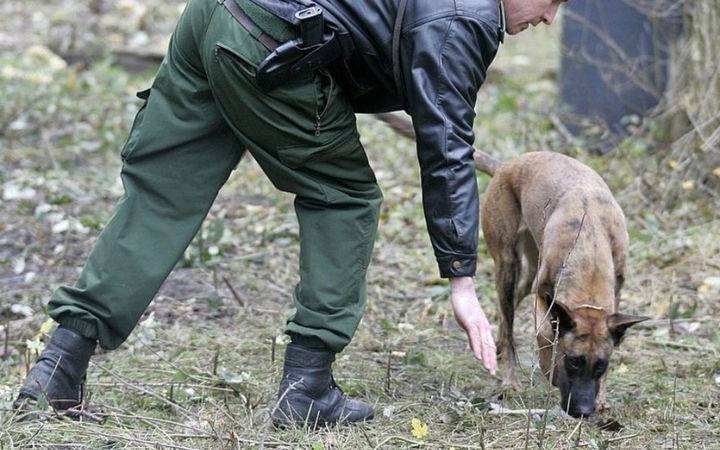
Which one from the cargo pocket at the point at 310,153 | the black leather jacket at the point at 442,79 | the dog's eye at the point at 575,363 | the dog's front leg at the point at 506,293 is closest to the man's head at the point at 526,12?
the black leather jacket at the point at 442,79

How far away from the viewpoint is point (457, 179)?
3764 millimetres

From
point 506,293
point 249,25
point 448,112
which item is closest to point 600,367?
point 506,293

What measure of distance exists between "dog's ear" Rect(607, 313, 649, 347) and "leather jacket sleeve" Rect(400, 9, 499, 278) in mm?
1150

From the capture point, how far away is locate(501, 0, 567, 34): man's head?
3.89 m

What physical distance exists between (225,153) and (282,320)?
1.74 meters

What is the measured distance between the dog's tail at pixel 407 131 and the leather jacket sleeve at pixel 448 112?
3.37ft

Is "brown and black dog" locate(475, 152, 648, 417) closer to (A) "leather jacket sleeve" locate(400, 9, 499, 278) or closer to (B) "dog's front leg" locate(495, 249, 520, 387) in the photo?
(B) "dog's front leg" locate(495, 249, 520, 387)

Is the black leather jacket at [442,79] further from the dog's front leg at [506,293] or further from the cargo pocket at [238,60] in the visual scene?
the dog's front leg at [506,293]

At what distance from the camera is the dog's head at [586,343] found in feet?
15.6

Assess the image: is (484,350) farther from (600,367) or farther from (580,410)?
(600,367)

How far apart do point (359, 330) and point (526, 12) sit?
7.79ft

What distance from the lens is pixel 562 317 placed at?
477 centimetres

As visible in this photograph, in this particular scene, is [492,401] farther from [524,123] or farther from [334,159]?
[524,123]

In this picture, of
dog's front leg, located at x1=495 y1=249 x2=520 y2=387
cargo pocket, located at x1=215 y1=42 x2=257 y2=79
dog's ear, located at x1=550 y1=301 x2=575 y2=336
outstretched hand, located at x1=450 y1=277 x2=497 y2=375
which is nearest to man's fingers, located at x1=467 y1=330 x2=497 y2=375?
outstretched hand, located at x1=450 y1=277 x2=497 y2=375
